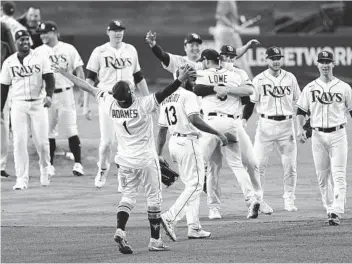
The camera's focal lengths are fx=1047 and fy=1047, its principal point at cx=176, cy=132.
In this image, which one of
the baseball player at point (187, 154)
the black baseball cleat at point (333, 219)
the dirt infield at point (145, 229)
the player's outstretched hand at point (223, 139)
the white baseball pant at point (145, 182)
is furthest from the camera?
the black baseball cleat at point (333, 219)

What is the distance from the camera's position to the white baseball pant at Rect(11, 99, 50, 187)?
14789 millimetres

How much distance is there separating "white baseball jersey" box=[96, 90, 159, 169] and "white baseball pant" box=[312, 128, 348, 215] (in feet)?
8.07

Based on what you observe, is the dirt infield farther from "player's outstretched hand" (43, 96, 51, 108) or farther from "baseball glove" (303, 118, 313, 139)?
"player's outstretched hand" (43, 96, 51, 108)

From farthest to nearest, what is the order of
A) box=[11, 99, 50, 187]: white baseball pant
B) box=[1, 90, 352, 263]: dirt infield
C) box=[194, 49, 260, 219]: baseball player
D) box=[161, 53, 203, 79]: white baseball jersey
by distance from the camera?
box=[11, 99, 50, 187]: white baseball pant
box=[161, 53, 203, 79]: white baseball jersey
box=[194, 49, 260, 219]: baseball player
box=[1, 90, 352, 263]: dirt infield

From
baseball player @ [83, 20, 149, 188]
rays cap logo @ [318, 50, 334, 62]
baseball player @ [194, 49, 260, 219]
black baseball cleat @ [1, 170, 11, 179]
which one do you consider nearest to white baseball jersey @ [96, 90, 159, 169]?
baseball player @ [194, 49, 260, 219]

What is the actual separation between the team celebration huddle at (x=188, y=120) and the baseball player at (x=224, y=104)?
1 cm

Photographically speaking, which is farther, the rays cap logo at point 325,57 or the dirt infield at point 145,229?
the rays cap logo at point 325,57

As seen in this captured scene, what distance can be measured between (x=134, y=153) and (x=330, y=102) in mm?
2792

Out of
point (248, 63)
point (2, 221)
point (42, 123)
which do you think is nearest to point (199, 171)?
point (2, 221)

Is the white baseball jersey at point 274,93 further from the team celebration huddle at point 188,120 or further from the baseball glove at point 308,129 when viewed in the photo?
the baseball glove at point 308,129

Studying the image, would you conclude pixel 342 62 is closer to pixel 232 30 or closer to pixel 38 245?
pixel 232 30

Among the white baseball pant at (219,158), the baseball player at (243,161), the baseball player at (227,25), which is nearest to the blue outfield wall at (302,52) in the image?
the baseball player at (227,25)

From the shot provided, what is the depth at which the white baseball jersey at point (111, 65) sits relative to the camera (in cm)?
1458

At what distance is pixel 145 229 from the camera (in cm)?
1178
